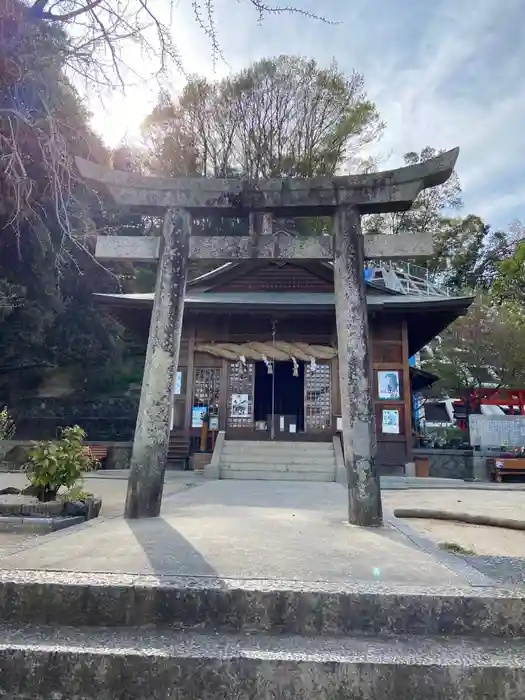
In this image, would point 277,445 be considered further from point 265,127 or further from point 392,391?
point 265,127

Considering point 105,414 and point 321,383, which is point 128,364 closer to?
point 105,414

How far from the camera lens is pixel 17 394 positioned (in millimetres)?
20781

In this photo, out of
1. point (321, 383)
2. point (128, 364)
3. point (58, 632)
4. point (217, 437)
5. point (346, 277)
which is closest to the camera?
point (58, 632)

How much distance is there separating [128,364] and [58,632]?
2205 centimetres

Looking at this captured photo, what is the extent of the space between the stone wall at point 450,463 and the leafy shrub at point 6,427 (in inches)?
464

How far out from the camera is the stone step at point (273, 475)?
11.3m

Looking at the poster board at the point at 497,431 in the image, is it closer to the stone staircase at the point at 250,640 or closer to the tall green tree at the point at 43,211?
the tall green tree at the point at 43,211

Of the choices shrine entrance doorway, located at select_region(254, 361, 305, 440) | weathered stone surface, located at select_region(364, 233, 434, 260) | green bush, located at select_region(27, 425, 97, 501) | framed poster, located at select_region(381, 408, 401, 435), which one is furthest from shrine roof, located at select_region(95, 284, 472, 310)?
green bush, located at select_region(27, 425, 97, 501)

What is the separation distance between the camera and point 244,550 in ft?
12.0

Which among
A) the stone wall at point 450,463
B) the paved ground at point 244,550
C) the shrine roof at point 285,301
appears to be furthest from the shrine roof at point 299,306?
the paved ground at point 244,550

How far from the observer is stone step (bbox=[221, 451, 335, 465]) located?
39.7 feet

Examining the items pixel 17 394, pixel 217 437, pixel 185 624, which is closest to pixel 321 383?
pixel 217 437

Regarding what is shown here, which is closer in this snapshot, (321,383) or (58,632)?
(58,632)

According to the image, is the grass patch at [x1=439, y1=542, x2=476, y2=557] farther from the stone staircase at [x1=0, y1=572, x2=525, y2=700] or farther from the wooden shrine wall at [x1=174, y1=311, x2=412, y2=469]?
the wooden shrine wall at [x1=174, y1=311, x2=412, y2=469]
